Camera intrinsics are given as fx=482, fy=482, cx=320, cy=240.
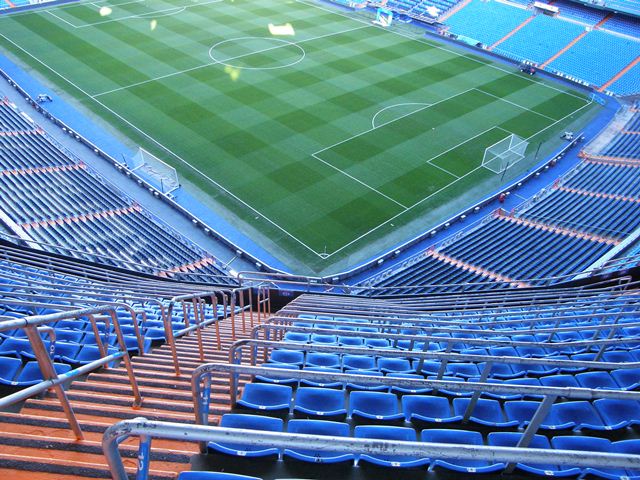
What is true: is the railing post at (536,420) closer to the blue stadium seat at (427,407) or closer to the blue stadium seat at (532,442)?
the blue stadium seat at (532,442)

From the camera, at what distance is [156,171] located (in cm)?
2278

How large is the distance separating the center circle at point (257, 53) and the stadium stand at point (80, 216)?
15148 mm

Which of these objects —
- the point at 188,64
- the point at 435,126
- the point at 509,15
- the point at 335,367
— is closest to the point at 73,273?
the point at 335,367

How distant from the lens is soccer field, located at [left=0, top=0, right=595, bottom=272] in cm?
2159

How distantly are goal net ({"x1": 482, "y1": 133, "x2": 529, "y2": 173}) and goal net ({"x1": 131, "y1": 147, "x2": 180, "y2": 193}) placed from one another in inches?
614

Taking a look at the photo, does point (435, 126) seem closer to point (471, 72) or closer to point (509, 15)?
point (471, 72)

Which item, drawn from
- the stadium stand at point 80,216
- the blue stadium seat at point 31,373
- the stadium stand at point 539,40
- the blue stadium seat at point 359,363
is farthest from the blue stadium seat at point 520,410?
the stadium stand at point 539,40

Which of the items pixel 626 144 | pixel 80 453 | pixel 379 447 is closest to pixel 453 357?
pixel 379 447

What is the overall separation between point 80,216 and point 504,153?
818 inches

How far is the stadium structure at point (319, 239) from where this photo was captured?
158 inches

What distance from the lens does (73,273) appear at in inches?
463

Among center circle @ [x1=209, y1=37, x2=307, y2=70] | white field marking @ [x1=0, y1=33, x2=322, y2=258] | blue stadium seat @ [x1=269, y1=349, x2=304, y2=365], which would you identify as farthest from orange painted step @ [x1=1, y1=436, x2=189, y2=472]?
center circle @ [x1=209, y1=37, x2=307, y2=70]

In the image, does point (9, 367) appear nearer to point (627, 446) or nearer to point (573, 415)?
point (573, 415)

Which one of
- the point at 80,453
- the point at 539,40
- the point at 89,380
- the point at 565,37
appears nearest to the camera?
the point at 80,453
